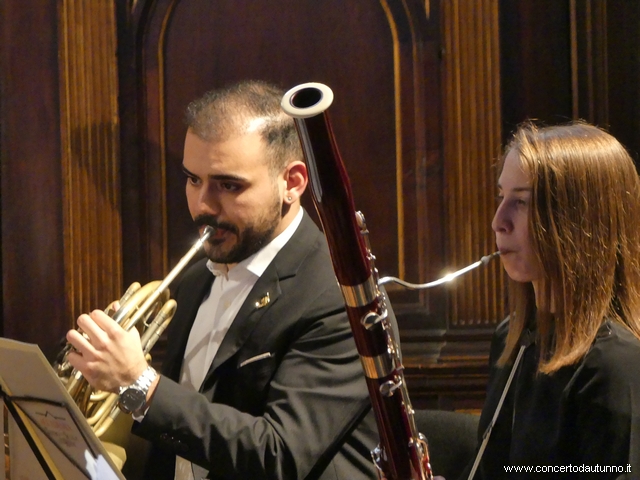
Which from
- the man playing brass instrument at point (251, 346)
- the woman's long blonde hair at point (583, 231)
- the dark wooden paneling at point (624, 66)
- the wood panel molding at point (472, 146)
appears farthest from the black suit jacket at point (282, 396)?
the dark wooden paneling at point (624, 66)

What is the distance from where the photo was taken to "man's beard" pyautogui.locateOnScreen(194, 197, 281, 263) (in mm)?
1803

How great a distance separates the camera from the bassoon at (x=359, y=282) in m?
1.00

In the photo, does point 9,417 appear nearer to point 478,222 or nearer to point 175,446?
point 175,446

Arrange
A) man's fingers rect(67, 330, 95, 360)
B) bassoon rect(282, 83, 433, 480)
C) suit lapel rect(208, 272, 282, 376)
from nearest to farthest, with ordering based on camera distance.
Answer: bassoon rect(282, 83, 433, 480) → man's fingers rect(67, 330, 95, 360) → suit lapel rect(208, 272, 282, 376)

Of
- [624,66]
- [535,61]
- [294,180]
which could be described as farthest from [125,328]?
[624,66]

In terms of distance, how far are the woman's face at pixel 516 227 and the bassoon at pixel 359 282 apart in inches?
13.5

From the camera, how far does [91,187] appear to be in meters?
2.58

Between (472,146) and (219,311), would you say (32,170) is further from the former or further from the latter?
(472,146)

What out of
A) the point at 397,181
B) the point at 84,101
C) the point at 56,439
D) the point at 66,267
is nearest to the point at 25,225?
the point at 66,267

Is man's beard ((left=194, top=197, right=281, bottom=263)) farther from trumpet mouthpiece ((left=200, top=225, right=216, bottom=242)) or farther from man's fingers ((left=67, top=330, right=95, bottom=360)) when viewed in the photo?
man's fingers ((left=67, top=330, right=95, bottom=360))

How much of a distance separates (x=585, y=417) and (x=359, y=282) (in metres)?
0.47

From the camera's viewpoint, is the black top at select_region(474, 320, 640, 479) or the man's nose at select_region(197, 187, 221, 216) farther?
the man's nose at select_region(197, 187, 221, 216)

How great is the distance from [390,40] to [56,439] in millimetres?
1736

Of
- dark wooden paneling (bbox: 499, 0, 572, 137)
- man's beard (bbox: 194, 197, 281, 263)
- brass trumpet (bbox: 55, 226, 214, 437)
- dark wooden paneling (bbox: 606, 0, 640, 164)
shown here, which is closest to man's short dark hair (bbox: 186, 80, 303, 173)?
man's beard (bbox: 194, 197, 281, 263)
